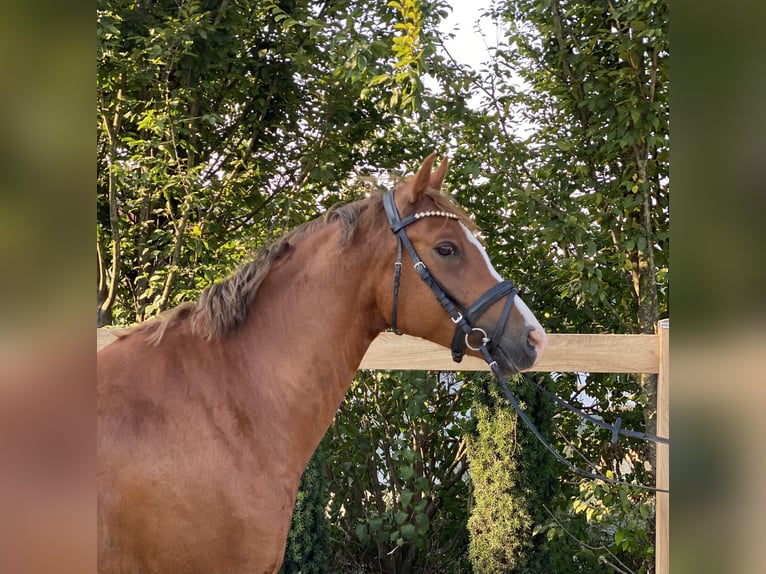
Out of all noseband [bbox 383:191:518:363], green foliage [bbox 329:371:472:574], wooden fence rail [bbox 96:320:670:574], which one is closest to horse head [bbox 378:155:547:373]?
noseband [bbox 383:191:518:363]

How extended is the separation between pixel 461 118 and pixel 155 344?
2.33 metres

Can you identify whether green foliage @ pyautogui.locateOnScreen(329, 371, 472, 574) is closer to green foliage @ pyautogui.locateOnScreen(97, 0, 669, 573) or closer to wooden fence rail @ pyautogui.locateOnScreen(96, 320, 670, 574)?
green foliage @ pyautogui.locateOnScreen(97, 0, 669, 573)

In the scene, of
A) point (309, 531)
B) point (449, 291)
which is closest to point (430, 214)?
point (449, 291)

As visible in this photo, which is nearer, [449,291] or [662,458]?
[449,291]

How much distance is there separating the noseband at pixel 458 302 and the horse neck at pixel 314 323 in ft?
0.26

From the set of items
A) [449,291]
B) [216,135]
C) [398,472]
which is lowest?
[398,472]

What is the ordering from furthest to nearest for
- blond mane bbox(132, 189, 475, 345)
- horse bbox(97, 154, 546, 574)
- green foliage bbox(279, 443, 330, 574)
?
green foliage bbox(279, 443, 330, 574)
blond mane bbox(132, 189, 475, 345)
horse bbox(97, 154, 546, 574)

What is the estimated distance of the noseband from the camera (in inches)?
72.3

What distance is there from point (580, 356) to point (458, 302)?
4.96ft

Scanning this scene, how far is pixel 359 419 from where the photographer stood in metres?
4.46

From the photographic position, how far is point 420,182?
6.21 ft

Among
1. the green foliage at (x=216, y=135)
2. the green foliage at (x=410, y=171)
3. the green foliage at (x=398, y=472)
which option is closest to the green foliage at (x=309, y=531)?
the green foliage at (x=410, y=171)

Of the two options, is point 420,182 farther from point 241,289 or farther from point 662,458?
point 662,458
